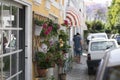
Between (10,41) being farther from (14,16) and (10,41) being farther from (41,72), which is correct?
(41,72)

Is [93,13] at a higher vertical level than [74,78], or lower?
higher

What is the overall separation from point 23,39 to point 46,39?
191cm

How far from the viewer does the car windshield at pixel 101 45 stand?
1678cm

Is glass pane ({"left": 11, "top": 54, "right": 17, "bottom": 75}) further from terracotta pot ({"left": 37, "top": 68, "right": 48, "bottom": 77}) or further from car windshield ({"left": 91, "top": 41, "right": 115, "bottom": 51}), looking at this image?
car windshield ({"left": 91, "top": 41, "right": 115, "bottom": 51})

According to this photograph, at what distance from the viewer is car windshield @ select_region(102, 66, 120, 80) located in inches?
145

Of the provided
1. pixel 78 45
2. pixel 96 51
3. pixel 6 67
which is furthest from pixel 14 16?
pixel 78 45

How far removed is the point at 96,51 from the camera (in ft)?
53.6

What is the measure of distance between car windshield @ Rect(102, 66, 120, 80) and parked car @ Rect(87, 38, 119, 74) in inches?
465

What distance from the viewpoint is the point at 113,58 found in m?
4.14

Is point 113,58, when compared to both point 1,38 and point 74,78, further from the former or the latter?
point 74,78

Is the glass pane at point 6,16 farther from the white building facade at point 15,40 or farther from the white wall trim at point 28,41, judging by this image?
the white wall trim at point 28,41

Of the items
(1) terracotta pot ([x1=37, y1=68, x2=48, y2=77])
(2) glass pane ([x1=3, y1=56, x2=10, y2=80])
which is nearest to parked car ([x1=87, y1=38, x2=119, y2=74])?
(1) terracotta pot ([x1=37, y1=68, x2=48, y2=77])

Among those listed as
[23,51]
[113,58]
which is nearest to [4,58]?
[23,51]

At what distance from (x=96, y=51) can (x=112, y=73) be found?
499 inches
